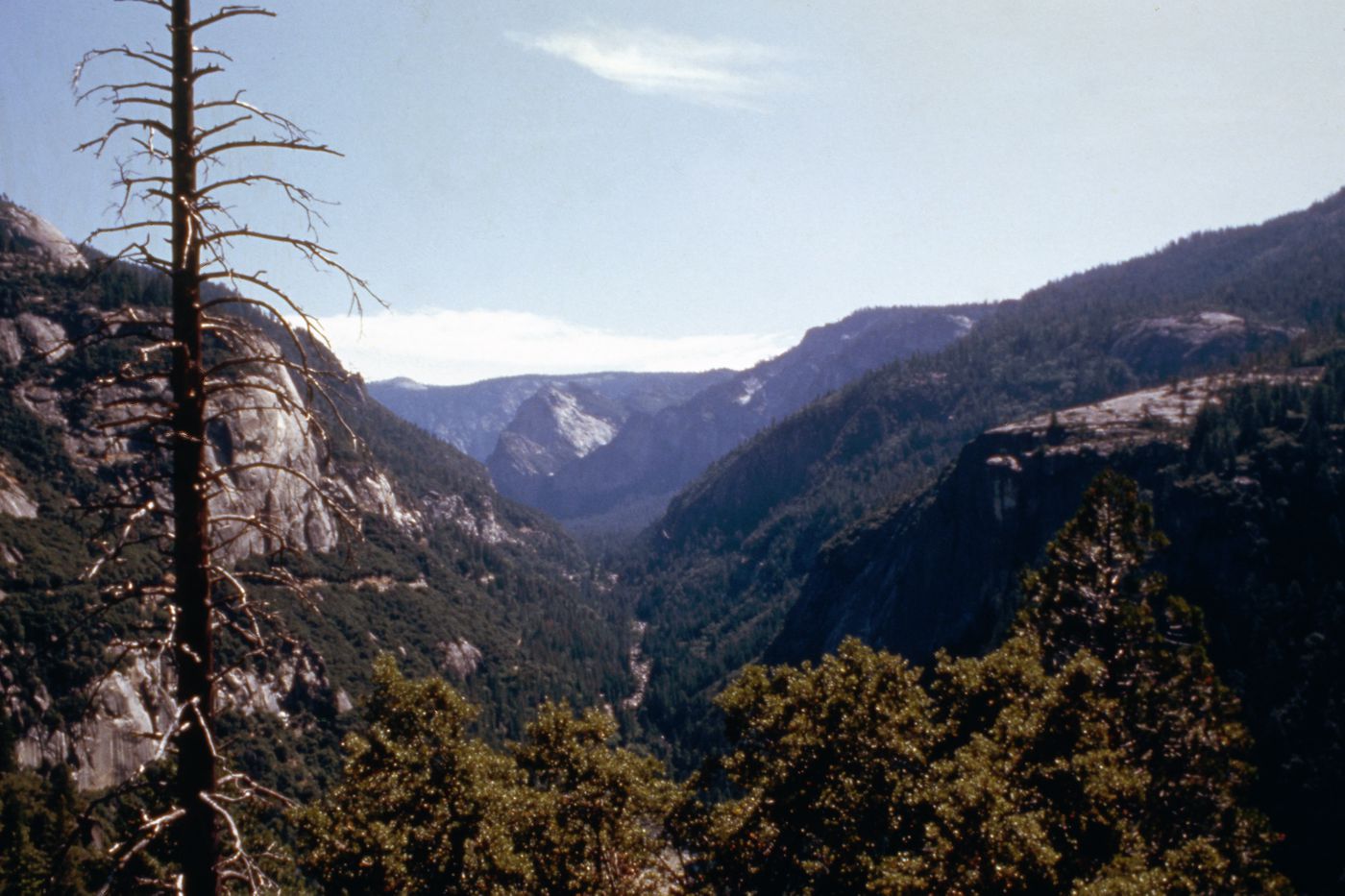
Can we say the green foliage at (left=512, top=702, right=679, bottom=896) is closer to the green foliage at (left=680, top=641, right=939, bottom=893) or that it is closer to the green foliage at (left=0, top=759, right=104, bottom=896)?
the green foliage at (left=680, top=641, right=939, bottom=893)

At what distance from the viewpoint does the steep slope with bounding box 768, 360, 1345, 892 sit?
215 ft

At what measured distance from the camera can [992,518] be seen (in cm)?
12788

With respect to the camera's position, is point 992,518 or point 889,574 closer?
point 992,518

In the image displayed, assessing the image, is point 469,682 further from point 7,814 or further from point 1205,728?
point 1205,728

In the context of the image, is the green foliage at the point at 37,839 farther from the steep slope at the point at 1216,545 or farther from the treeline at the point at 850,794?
the steep slope at the point at 1216,545

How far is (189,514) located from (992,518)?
439 feet

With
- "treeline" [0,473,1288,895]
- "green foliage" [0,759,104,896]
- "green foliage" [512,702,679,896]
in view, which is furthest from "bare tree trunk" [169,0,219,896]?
"green foliage" [0,759,104,896]

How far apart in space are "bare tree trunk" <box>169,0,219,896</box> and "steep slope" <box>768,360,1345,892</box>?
80.4 metres

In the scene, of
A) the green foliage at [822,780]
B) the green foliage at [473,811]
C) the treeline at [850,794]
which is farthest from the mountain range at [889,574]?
the green foliage at [822,780]

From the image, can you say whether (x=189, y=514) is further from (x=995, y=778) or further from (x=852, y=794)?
(x=852, y=794)

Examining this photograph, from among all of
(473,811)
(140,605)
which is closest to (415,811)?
(473,811)

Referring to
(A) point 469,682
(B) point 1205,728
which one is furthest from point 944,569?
(B) point 1205,728

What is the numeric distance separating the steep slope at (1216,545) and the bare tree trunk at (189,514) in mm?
80431

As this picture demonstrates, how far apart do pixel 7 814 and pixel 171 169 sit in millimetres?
62664
